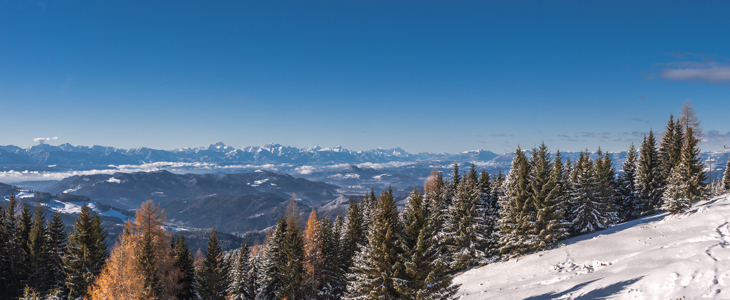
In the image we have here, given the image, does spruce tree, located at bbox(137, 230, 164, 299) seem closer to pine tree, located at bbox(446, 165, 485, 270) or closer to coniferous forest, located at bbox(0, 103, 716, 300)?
coniferous forest, located at bbox(0, 103, 716, 300)

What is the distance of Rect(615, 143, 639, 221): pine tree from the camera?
194 feet

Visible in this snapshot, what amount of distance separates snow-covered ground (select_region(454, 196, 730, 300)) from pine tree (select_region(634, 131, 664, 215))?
14.6 meters

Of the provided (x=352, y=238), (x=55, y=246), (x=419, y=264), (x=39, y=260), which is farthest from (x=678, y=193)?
(x=39, y=260)

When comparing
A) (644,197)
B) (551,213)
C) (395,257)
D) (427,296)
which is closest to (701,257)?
(551,213)

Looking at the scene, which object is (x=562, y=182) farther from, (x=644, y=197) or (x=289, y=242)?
(x=289, y=242)

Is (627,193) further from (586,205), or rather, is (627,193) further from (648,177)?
(586,205)

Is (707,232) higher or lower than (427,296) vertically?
higher

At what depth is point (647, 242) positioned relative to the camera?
32688mm

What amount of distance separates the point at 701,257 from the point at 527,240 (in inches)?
651

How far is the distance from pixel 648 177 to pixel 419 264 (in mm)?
57225

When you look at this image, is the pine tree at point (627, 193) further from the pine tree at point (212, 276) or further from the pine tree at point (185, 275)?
the pine tree at point (185, 275)

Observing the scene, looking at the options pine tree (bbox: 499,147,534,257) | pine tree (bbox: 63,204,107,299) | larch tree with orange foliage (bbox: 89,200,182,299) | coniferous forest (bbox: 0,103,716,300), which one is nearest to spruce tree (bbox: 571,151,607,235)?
coniferous forest (bbox: 0,103,716,300)

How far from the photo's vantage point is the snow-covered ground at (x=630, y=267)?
64.8 ft

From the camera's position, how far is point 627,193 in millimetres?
60125
